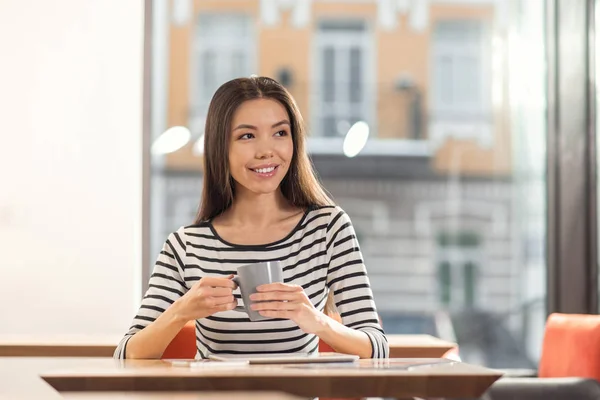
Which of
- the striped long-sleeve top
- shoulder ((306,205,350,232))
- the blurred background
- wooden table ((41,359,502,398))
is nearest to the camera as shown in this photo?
wooden table ((41,359,502,398))

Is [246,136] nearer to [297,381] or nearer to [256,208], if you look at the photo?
[256,208]

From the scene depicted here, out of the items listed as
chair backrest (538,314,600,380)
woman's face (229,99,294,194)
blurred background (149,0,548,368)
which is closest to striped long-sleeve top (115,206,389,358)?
woman's face (229,99,294,194)

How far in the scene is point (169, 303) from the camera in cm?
201

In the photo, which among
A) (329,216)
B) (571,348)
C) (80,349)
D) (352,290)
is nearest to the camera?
(352,290)

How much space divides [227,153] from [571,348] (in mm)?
1591

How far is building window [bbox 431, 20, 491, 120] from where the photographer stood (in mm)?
3809

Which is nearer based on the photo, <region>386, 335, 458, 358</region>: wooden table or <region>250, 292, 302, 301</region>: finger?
<region>250, 292, 302, 301</region>: finger

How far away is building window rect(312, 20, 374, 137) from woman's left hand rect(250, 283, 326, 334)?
7.08 feet

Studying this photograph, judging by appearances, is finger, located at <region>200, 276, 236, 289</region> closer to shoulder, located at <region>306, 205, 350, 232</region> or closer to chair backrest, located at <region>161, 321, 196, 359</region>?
shoulder, located at <region>306, 205, 350, 232</region>

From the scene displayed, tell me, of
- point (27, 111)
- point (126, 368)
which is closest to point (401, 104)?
point (27, 111)

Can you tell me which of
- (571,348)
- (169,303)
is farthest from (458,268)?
(169,303)

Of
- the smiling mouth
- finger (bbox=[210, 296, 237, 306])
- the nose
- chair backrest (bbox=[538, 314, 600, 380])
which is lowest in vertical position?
chair backrest (bbox=[538, 314, 600, 380])

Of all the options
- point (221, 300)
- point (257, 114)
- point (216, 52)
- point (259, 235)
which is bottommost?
point (221, 300)

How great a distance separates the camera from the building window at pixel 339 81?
3.77 meters
